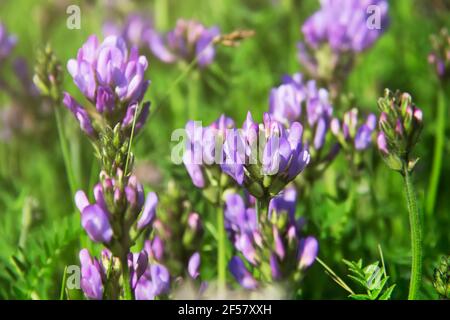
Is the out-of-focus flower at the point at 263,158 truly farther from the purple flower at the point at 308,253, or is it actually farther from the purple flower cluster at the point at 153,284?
the purple flower cluster at the point at 153,284

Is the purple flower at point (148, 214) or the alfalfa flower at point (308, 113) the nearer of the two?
the purple flower at point (148, 214)

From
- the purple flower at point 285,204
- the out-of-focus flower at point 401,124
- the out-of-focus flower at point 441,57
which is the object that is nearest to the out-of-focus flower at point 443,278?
the out-of-focus flower at point 401,124

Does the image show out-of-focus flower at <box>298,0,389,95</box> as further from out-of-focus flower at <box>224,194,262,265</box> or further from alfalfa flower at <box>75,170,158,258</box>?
alfalfa flower at <box>75,170,158,258</box>

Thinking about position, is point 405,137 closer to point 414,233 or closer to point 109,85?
point 414,233

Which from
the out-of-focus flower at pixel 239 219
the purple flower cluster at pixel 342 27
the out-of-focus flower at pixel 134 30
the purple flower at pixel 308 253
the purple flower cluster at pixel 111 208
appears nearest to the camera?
the purple flower cluster at pixel 111 208

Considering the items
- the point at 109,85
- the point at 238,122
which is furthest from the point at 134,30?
the point at 109,85
